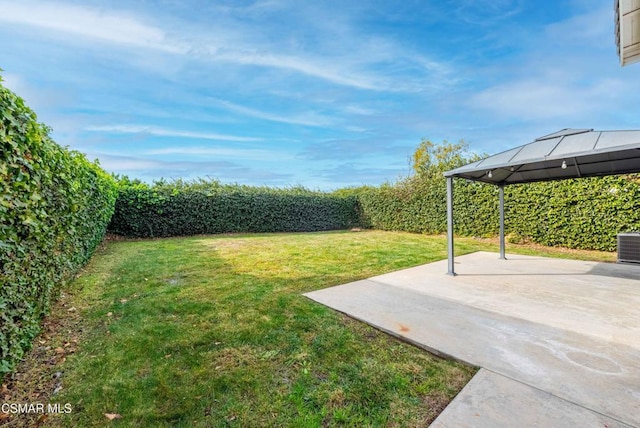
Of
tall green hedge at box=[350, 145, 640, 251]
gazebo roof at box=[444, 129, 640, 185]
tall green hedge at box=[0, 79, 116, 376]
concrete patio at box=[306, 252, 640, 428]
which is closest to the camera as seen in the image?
concrete patio at box=[306, 252, 640, 428]

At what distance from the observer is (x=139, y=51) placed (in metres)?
6.61

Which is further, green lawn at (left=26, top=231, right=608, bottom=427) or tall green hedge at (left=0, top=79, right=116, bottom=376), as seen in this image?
tall green hedge at (left=0, top=79, right=116, bottom=376)

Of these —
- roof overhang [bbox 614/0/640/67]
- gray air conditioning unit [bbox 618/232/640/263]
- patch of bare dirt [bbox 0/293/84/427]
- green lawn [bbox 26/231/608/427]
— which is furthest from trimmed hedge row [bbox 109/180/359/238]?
roof overhang [bbox 614/0/640/67]

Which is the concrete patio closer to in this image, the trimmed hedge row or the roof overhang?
the roof overhang

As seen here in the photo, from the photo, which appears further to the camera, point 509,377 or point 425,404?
point 509,377

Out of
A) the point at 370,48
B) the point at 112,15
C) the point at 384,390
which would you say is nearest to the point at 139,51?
the point at 112,15

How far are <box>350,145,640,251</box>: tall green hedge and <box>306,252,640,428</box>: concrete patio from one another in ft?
8.35

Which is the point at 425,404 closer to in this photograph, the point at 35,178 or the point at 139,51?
the point at 35,178

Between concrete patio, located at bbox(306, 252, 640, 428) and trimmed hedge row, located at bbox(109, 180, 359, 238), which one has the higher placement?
trimmed hedge row, located at bbox(109, 180, 359, 238)

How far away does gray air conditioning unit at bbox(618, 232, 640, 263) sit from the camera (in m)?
5.94

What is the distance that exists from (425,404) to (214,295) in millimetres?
3230

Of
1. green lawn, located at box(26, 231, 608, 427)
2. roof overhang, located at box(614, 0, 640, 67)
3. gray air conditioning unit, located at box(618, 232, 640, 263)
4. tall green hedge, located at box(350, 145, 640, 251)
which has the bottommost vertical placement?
green lawn, located at box(26, 231, 608, 427)

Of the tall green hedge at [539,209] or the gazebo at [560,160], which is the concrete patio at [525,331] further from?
the tall green hedge at [539,209]

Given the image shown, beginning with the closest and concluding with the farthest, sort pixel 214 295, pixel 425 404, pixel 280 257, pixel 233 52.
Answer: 1. pixel 425 404
2. pixel 214 295
3. pixel 280 257
4. pixel 233 52
